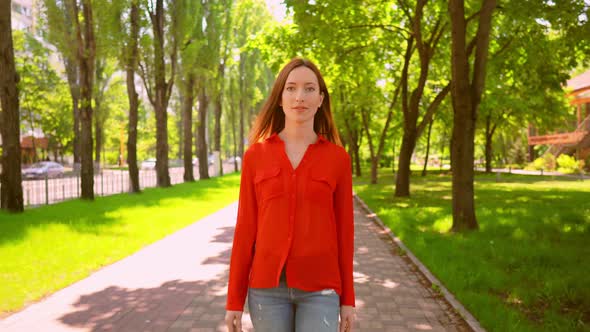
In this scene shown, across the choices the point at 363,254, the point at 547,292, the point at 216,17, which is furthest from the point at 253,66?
the point at 547,292

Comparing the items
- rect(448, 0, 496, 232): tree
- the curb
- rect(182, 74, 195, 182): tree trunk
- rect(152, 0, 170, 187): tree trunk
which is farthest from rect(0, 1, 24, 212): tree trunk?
rect(182, 74, 195, 182): tree trunk

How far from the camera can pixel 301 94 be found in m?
2.43

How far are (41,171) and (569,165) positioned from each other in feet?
134

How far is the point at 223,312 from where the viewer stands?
19.2 ft

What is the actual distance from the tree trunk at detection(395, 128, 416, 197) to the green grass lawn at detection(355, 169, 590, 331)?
3.82 meters

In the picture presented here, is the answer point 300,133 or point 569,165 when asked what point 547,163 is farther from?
point 300,133

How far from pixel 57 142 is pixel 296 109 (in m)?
61.0

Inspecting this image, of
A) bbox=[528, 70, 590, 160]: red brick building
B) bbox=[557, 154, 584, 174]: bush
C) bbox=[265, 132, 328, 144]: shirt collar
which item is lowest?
bbox=[557, 154, 584, 174]: bush

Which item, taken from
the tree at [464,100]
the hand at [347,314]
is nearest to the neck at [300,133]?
the hand at [347,314]

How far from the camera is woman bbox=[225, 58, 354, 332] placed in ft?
7.55

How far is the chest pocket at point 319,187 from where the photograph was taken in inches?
93.4

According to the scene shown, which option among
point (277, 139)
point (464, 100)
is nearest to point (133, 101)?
point (464, 100)

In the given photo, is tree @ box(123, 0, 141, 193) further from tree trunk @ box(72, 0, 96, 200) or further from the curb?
the curb

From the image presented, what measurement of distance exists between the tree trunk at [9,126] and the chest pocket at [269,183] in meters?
14.2
